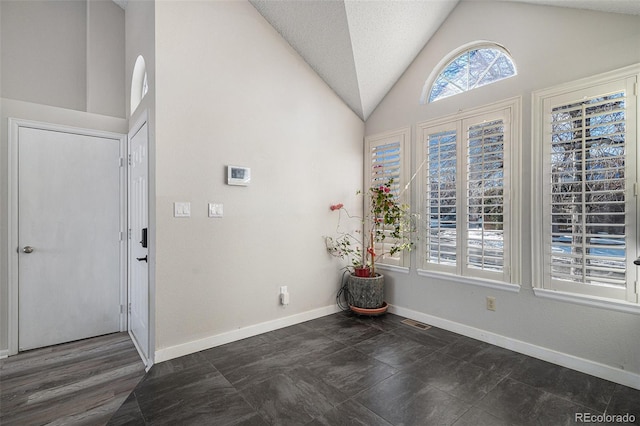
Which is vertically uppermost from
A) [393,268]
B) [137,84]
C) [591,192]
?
[137,84]

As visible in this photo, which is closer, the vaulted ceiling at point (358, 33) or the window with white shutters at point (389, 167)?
the vaulted ceiling at point (358, 33)

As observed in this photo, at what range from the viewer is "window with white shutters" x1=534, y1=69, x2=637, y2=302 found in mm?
2059

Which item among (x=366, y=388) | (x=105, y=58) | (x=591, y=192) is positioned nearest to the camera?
(x=366, y=388)

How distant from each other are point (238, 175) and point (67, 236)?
5.96ft

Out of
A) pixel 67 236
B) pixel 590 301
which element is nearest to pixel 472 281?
pixel 590 301

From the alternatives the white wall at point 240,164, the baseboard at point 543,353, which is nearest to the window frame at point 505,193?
the baseboard at point 543,353

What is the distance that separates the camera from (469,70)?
2969 millimetres

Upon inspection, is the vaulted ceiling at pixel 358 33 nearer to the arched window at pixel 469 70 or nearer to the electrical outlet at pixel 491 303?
the arched window at pixel 469 70

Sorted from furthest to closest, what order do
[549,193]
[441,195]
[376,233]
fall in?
[376,233] < [441,195] < [549,193]

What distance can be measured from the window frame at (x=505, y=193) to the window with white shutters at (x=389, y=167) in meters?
0.24

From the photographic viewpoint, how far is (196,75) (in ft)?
8.51

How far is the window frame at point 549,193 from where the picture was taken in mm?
2033

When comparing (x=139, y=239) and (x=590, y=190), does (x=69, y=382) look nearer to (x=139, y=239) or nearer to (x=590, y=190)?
(x=139, y=239)

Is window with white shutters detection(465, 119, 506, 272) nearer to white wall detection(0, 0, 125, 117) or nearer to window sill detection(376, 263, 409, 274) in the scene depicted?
window sill detection(376, 263, 409, 274)
